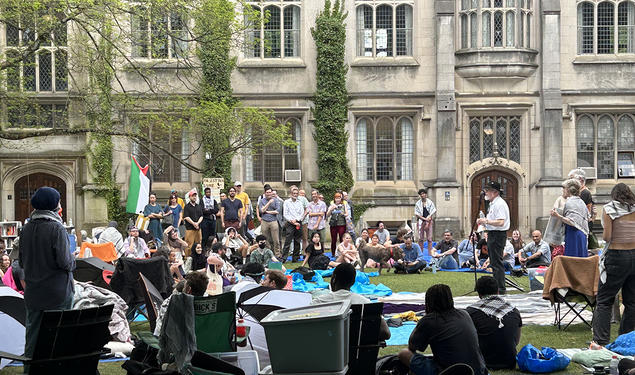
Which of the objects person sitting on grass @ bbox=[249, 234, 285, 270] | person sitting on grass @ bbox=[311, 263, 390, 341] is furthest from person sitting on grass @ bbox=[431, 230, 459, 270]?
person sitting on grass @ bbox=[311, 263, 390, 341]

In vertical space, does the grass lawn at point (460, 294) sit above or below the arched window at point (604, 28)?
below

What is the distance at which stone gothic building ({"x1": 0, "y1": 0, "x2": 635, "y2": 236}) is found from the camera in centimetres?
2794

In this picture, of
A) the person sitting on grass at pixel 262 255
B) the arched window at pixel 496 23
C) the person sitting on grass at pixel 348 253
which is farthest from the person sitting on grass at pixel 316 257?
the arched window at pixel 496 23

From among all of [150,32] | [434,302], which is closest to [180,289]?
[434,302]

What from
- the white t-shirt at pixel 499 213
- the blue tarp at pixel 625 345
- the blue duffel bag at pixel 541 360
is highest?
the white t-shirt at pixel 499 213

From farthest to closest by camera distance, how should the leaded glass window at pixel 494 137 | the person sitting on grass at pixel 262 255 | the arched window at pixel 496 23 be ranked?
the leaded glass window at pixel 494 137
the arched window at pixel 496 23
the person sitting on grass at pixel 262 255

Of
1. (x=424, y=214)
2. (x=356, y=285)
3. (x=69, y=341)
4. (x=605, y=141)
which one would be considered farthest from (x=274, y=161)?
(x=69, y=341)

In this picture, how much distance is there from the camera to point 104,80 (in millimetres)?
18828

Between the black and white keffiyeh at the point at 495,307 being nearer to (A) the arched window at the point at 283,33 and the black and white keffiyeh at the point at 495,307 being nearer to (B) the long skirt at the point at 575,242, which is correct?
(B) the long skirt at the point at 575,242

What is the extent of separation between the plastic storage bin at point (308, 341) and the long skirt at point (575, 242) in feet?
24.3

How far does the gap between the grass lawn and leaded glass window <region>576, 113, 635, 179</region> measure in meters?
10.8

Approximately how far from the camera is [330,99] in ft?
91.7

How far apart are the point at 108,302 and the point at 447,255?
1286 centimetres

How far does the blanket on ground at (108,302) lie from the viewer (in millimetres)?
9852
